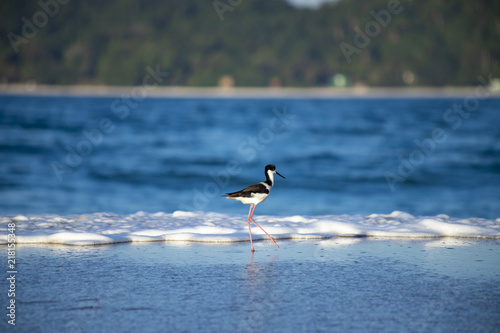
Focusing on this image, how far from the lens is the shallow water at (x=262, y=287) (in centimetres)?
518

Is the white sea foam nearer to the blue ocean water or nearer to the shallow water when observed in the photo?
the shallow water

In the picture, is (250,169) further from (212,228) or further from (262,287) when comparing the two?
(262,287)

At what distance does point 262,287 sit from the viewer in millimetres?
6234

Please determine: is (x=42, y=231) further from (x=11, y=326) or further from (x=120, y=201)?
(x=120, y=201)

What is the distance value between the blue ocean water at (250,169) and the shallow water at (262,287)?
27.0 feet

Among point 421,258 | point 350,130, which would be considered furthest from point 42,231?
point 350,130

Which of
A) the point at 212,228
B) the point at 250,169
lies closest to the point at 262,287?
the point at 212,228

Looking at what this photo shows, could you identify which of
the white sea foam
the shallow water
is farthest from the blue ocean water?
the shallow water

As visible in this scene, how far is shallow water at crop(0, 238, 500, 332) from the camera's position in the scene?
5180mm

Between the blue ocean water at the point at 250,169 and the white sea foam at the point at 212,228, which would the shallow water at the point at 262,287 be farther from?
the blue ocean water at the point at 250,169

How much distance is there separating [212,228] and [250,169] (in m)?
22.1

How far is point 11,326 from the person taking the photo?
5074 millimetres

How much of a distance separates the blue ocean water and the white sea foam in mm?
5915

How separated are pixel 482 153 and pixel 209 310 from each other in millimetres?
31244
